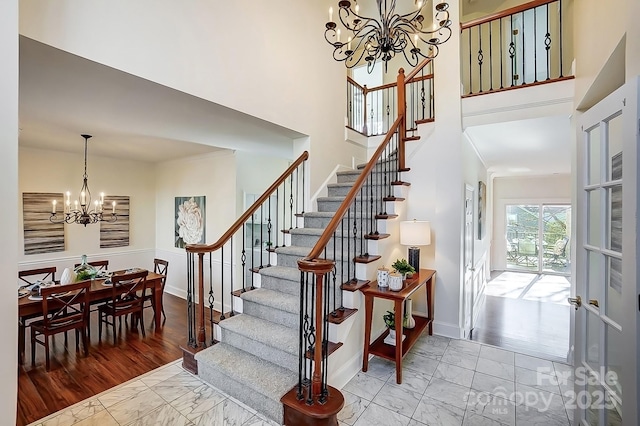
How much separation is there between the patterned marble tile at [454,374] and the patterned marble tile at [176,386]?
2.19m

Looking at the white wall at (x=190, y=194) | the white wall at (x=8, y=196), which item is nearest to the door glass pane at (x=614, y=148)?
the white wall at (x=8, y=196)

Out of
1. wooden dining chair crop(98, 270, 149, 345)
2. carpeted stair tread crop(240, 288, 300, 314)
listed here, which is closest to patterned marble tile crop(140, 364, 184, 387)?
carpeted stair tread crop(240, 288, 300, 314)

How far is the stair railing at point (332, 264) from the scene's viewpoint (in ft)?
6.69

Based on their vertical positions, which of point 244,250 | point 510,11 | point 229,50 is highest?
point 510,11

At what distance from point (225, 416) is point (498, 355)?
2793mm

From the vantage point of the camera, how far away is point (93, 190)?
218 inches

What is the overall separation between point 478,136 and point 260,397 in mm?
3951

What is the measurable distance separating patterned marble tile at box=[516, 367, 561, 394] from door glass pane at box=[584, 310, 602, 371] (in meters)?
0.94

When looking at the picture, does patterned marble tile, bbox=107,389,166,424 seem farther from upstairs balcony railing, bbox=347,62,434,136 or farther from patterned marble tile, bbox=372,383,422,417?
upstairs balcony railing, bbox=347,62,434,136

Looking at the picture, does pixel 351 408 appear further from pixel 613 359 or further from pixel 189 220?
pixel 189 220

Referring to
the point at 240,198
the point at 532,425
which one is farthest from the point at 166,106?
the point at 532,425

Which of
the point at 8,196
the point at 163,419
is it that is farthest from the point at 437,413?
the point at 8,196

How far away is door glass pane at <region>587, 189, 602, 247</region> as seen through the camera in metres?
1.75

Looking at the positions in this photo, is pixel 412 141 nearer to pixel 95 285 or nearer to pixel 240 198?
pixel 240 198
